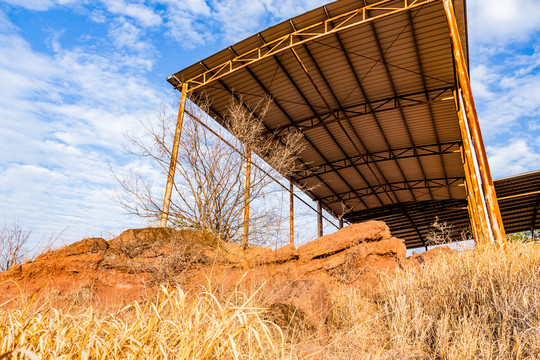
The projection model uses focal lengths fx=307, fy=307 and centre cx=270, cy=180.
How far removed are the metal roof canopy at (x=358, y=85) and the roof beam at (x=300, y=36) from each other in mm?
37

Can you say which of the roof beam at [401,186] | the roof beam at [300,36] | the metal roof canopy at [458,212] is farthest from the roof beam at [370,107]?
the roof beam at [401,186]

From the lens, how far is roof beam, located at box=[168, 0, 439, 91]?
9185 mm

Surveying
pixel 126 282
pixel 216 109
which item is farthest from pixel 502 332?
pixel 216 109

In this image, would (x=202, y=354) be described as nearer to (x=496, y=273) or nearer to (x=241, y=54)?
(x=496, y=273)

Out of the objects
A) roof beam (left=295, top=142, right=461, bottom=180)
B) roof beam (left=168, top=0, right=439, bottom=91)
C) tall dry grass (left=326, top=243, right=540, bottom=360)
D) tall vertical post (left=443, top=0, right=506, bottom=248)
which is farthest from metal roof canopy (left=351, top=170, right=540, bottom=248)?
tall dry grass (left=326, top=243, right=540, bottom=360)

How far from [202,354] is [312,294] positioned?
7.56ft

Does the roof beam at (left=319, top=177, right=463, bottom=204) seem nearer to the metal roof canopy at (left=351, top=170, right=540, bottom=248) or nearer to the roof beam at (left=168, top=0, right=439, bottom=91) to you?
the metal roof canopy at (left=351, top=170, right=540, bottom=248)

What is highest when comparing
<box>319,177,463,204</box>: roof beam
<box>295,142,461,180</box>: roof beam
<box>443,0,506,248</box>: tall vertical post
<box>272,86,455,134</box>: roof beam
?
<box>272,86,455,134</box>: roof beam

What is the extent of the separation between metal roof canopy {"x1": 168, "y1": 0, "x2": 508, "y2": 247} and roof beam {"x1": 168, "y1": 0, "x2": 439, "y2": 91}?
4cm

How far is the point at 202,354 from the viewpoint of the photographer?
1.77 m

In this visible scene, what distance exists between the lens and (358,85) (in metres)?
12.6

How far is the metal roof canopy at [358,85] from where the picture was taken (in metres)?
9.95

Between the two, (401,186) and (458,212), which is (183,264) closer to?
(401,186)

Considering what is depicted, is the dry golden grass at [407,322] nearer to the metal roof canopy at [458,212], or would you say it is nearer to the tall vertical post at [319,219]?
the metal roof canopy at [458,212]
